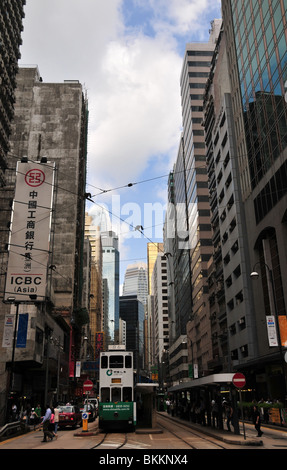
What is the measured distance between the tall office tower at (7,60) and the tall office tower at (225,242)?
3010 cm

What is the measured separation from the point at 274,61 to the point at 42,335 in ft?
127

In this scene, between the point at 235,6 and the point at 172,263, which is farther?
the point at 172,263

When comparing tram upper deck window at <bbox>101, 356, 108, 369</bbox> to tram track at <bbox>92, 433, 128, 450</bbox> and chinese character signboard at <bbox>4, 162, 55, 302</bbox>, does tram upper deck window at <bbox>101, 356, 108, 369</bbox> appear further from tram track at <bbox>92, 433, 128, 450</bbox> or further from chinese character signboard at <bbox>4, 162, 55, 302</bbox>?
chinese character signboard at <bbox>4, 162, 55, 302</bbox>

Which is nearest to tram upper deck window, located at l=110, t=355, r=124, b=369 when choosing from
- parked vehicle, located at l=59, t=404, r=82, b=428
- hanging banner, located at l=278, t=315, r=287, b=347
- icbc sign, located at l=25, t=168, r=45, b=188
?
parked vehicle, located at l=59, t=404, r=82, b=428

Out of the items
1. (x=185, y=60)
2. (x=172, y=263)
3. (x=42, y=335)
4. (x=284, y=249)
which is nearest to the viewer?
(x=284, y=249)

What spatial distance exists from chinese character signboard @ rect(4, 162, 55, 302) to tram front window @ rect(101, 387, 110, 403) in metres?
15.9

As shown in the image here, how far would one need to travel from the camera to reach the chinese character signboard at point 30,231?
39.7 metres

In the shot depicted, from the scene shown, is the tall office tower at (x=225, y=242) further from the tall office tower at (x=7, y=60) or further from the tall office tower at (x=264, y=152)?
the tall office tower at (x=7, y=60)

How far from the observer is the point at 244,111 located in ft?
175

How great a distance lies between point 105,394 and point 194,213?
6618 cm

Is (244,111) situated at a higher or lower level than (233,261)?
higher
